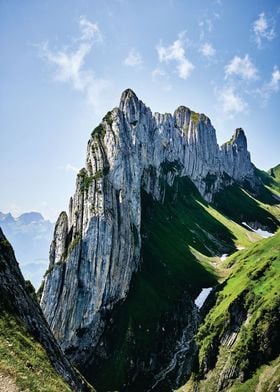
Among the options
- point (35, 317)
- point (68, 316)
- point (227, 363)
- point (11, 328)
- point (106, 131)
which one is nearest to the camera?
point (11, 328)

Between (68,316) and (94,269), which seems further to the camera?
(94,269)

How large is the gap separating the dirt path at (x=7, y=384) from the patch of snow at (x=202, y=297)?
401 feet

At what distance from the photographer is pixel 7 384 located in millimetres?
33844

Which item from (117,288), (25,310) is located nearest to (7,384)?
(25,310)

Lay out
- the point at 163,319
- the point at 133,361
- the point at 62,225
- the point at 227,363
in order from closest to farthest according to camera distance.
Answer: the point at 227,363 < the point at 133,361 < the point at 163,319 < the point at 62,225

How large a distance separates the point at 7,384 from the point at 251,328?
92.1m

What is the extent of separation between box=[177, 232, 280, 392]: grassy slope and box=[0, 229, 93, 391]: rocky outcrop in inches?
2406

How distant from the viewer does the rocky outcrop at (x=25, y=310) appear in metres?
46.1

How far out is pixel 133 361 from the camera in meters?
119

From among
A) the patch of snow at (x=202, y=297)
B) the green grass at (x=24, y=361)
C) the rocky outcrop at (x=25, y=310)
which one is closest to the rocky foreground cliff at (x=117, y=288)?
the patch of snow at (x=202, y=297)

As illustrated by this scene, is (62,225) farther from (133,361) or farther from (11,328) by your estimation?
(11,328)

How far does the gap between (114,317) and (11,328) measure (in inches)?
→ 3803

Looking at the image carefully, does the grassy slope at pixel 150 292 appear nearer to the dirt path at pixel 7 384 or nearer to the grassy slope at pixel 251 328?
the grassy slope at pixel 251 328

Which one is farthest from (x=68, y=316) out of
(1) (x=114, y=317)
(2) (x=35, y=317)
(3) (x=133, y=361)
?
(2) (x=35, y=317)
